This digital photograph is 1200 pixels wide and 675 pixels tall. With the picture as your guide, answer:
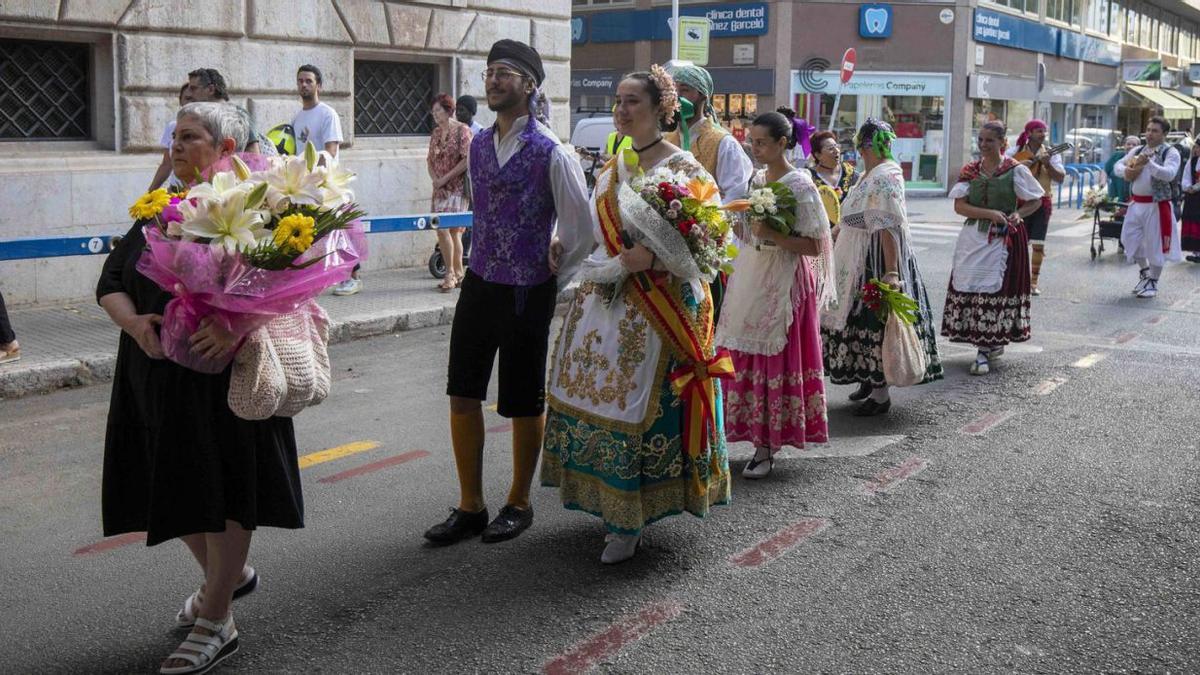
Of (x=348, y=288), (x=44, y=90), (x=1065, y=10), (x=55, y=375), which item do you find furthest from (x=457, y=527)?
(x=1065, y=10)

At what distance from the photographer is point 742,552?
505cm

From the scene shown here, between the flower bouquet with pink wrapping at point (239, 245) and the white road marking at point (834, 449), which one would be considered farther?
the white road marking at point (834, 449)

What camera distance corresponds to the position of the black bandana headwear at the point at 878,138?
7223 millimetres

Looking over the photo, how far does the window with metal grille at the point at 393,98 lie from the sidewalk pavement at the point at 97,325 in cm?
179

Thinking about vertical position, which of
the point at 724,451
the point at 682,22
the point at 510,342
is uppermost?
the point at 682,22

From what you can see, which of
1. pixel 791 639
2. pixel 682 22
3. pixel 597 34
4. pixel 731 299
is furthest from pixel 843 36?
pixel 791 639

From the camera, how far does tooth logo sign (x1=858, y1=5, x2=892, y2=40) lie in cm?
3167

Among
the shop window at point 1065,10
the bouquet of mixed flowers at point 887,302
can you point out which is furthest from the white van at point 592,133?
the shop window at point 1065,10

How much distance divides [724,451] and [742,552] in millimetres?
413

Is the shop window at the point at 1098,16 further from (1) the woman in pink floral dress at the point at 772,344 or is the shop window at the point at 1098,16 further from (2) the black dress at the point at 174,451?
(2) the black dress at the point at 174,451

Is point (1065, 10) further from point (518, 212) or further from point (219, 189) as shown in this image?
point (219, 189)

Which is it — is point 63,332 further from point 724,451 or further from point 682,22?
point 682,22

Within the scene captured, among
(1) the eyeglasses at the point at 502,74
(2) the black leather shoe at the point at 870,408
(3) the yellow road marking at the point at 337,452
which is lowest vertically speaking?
(3) the yellow road marking at the point at 337,452

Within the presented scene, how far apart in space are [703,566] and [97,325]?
6398mm
